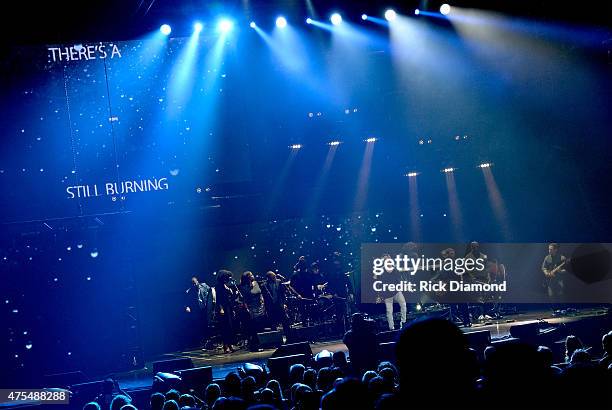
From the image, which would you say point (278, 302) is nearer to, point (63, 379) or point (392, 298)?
point (392, 298)

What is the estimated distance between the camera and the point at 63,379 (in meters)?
10.9

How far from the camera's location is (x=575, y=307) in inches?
571

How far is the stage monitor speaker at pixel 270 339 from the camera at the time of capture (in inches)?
544

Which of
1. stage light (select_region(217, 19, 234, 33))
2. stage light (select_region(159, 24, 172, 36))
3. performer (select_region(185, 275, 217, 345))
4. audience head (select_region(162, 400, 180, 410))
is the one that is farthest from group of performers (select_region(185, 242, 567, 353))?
audience head (select_region(162, 400, 180, 410))

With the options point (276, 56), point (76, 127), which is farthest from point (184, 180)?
point (276, 56)

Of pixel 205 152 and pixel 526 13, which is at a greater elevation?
pixel 526 13

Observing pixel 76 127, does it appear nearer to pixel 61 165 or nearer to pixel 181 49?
pixel 61 165

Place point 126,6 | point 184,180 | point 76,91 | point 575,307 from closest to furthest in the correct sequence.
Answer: point 126,6
point 76,91
point 184,180
point 575,307

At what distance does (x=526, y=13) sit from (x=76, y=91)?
8.25m

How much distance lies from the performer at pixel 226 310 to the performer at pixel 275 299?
0.71m

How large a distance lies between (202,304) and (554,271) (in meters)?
7.19

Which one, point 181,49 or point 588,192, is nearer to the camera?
point 181,49

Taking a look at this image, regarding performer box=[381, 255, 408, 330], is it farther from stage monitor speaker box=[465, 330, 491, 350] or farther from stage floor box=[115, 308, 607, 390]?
stage monitor speaker box=[465, 330, 491, 350]

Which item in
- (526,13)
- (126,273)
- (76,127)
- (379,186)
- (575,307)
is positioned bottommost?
(575,307)
